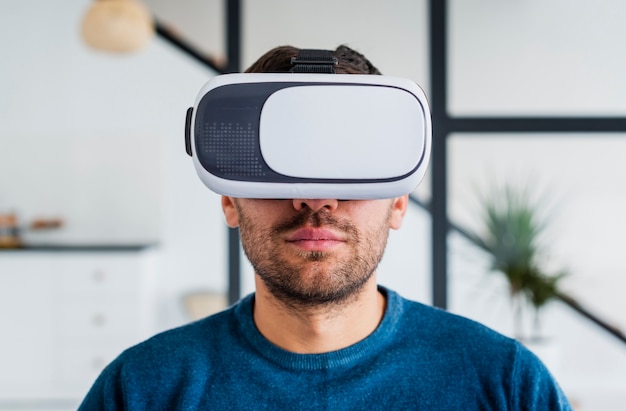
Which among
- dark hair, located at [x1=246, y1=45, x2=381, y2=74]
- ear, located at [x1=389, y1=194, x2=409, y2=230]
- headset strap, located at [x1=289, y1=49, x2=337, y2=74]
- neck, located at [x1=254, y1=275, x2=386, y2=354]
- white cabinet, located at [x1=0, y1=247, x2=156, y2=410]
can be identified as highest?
dark hair, located at [x1=246, y1=45, x2=381, y2=74]

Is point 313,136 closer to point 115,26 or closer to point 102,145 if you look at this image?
point 115,26

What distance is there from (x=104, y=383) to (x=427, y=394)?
0.45 m

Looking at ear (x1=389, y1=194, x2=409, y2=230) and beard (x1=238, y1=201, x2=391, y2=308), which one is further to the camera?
ear (x1=389, y1=194, x2=409, y2=230)

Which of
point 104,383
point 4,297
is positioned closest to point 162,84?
point 4,297

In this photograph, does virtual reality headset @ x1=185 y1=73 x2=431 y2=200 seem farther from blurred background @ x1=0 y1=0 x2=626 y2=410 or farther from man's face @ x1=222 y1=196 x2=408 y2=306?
blurred background @ x1=0 y1=0 x2=626 y2=410

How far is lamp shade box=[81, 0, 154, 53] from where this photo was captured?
2879mm

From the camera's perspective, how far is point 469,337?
104 centimetres

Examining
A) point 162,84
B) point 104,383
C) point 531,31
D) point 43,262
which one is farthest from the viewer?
point 162,84

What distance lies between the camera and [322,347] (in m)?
1.01

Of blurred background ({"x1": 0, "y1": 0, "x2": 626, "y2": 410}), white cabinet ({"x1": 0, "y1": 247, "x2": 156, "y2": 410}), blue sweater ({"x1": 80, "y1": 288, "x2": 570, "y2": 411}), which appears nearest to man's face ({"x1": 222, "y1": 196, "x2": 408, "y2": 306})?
blue sweater ({"x1": 80, "y1": 288, "x2": 570, "y2": 411})

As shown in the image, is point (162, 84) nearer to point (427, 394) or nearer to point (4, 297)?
point (4, 297)

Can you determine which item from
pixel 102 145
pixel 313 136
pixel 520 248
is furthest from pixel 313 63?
pixel 102 145

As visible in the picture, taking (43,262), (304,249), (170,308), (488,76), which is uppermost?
A: (488,76)

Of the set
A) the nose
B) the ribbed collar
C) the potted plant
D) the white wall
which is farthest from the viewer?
the white wall
